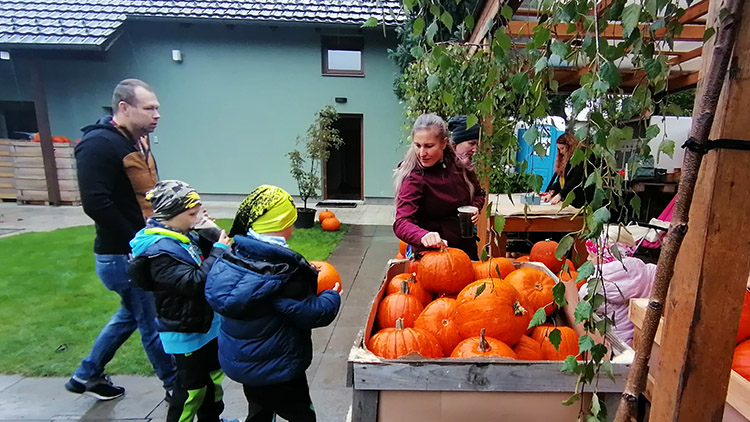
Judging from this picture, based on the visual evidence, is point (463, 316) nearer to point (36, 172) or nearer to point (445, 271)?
point (445, 271)

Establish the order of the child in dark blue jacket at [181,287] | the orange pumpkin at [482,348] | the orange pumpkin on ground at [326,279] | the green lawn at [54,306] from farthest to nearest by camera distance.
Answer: the green lawn at [54,306] < the orange pumpkin on ground at [326,279] < the child in dark blue jacket at [181,287] < the orange pumpkin at [482,348]

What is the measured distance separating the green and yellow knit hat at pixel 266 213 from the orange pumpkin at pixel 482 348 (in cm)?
90

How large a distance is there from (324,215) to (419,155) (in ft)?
17.8

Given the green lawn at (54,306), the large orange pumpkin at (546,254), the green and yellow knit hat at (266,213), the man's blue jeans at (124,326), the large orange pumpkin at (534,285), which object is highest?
the green and yellow knit hat at (266,213)

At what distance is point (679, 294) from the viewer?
790 millimetres

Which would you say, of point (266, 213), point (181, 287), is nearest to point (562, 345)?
point (266, 213)

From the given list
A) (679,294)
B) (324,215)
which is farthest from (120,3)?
(679,294)

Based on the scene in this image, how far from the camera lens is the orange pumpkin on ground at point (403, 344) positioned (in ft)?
4.29

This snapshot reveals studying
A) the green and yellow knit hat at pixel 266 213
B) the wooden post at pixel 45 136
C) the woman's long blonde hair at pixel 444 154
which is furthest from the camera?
the wooden post at pixel 45 136

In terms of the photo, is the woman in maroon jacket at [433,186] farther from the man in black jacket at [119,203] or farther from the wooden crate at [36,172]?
the wooden crate at [36,172]

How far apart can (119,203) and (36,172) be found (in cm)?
976

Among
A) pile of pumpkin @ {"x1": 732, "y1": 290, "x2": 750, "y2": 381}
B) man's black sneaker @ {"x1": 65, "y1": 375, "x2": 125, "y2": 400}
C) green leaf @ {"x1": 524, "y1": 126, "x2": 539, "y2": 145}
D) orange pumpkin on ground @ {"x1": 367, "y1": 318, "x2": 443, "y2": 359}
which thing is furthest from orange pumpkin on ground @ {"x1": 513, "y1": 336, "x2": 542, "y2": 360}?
man's black sneaker @ {"x1": 65, "y1": 375, "x2": 125, "y2": 400}

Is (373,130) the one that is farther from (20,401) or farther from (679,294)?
(679,294)

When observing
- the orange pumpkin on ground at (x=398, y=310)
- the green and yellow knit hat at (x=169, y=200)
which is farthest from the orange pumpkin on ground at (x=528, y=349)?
the green and yellow knit hat at (x=169, y=200)
